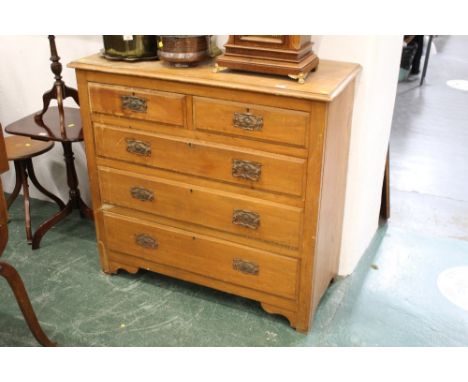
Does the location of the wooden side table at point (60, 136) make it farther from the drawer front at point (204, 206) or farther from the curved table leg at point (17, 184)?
→ the drawer front at point (204, 206)

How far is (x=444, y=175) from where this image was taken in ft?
12.8

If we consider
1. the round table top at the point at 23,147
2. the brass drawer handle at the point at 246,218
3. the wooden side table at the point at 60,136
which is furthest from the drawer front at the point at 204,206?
the round table top at the point at 23,147

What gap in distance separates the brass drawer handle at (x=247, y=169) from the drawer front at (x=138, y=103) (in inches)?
10.8

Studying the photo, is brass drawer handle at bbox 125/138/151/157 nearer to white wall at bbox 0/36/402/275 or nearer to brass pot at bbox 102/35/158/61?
brass pot at bbox 102/35/158/61

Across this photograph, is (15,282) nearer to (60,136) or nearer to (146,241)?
(146,241)

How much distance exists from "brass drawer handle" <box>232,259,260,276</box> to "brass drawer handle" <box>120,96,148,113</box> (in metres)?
0.75

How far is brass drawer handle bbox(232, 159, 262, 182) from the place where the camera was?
6.85ft

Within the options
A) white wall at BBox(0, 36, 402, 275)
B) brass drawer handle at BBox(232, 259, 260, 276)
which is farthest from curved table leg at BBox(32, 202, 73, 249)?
brass drawer handle at BBox(232, 259, 260, 276)

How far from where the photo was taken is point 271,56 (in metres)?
2.00

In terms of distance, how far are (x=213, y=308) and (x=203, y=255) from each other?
0.90 feet

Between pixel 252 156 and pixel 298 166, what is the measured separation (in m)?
0.18

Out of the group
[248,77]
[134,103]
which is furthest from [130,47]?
[248,77]

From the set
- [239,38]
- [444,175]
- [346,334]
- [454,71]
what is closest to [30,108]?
[239,38]

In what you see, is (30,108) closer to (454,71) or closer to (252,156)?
(252,156)
